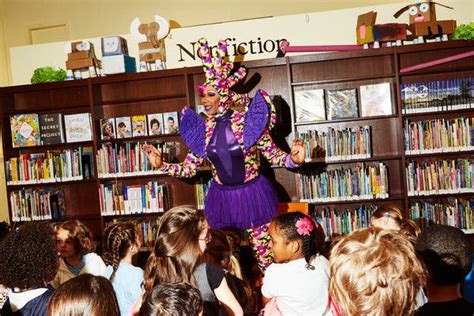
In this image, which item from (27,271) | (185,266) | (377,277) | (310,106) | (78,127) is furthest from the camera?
(78,127)

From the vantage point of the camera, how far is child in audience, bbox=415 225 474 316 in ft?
6.40

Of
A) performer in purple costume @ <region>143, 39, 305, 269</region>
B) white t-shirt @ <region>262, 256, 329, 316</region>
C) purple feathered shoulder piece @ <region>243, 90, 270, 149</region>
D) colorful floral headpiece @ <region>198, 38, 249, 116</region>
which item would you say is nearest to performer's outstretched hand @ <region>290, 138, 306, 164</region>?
performer in purple costume @ <region>143, 39, 305, 269</region>

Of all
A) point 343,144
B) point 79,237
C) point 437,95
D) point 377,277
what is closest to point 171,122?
point 343,144

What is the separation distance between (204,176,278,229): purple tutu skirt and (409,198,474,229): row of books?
1.42 meters

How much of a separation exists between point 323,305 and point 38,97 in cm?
380

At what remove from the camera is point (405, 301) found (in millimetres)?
1524

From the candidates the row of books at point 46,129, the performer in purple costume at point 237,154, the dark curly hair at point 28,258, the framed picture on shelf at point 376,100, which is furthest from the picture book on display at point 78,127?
the dark curly hair at point 28,258

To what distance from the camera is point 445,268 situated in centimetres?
201

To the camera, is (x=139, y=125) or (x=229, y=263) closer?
(x=229, y=263)

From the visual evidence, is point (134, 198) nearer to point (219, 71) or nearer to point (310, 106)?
point (219, 71)

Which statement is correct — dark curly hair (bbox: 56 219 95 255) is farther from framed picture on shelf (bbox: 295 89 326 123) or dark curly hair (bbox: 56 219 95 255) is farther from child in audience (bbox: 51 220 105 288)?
framed picture on shelf (bbox: 295 89 326 123)

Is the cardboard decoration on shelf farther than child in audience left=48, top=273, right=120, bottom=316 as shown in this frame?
Yes

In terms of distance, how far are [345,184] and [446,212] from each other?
83 cm

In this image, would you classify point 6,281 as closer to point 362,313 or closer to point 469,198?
point 362,313
